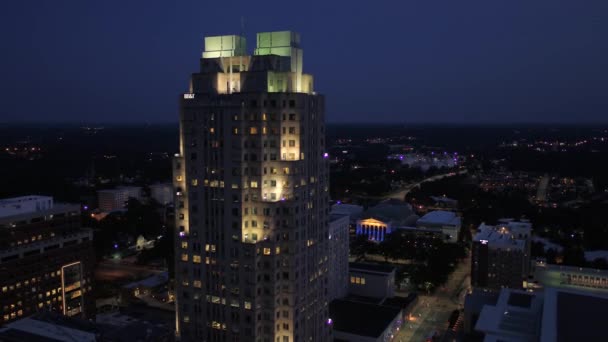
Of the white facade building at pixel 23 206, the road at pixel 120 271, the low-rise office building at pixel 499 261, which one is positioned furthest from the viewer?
the road at pixel 120 271

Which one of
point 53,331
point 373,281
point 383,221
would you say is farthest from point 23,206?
point 383,221

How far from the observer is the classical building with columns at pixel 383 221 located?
150m

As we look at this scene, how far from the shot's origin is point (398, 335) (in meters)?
84.5

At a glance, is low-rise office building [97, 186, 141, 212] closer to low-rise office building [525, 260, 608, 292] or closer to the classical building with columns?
the classical building with columns

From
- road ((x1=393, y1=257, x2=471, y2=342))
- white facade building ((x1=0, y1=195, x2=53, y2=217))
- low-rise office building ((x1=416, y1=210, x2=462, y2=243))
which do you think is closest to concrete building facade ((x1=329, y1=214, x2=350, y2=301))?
road ((x1=393, y1=257, x2=471, y2=342))

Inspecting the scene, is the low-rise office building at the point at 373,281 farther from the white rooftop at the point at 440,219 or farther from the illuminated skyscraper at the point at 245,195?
the white rooftop at the point at 440,219

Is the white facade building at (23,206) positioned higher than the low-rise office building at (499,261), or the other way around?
the white facade building at (23,206)

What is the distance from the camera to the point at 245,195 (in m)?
57.6

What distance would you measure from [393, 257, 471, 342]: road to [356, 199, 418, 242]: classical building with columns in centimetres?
3511

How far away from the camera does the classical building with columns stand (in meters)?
150

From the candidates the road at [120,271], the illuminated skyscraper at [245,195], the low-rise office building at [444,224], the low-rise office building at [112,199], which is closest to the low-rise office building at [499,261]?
the low-rise office building at [444,224]

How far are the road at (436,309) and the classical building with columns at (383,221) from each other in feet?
115

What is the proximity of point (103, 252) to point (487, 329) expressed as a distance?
95.4 meters

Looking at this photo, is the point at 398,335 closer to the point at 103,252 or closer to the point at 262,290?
the point at 262,290
